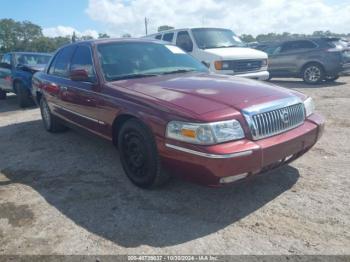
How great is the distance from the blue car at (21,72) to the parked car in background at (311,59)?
8.16 meters

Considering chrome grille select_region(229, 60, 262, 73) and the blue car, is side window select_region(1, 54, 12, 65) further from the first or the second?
chrome grille select_region(229, 60, 262, 73)

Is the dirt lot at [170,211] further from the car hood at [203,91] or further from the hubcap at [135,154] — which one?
the car hood at [203,91]

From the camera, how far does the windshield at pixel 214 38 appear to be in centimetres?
906

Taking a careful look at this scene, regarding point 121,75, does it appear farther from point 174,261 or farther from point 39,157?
point 174,261

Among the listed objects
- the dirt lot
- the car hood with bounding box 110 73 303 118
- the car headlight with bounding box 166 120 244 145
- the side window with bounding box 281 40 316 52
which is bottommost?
the dirt lot

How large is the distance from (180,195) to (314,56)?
9296mm

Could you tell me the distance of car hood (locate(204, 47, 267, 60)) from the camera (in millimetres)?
8440

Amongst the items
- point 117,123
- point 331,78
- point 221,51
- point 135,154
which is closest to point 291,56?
point 331,78

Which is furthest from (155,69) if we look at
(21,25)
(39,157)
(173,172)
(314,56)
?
(21,25)

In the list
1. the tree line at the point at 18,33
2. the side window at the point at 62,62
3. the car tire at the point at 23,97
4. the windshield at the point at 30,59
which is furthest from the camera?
the tree line at the point at 18,33

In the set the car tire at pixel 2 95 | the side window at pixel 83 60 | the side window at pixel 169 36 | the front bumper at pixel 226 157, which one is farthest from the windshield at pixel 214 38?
the car tire at pixel 2 95

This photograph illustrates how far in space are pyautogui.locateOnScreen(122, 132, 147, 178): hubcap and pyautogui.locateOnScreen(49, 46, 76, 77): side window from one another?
2.06m

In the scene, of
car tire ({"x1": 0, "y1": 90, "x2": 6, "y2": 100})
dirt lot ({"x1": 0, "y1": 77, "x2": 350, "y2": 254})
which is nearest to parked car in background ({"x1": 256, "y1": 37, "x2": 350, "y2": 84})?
dirt lot ({"x1": 0, "y1": 77, "x2": 350, "y2": 254})

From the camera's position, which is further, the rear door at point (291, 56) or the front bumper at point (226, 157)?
the rear door at point (291, 56)
